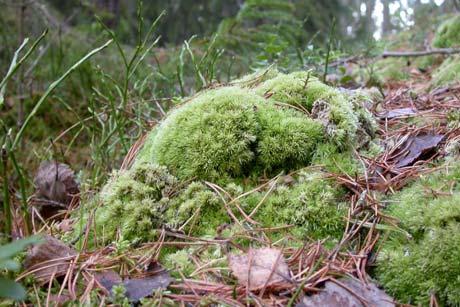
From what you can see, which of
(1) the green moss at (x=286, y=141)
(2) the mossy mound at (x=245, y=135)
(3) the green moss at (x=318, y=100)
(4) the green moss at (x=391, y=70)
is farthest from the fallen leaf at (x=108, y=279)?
(4) the green moss at (x=391, y=70)

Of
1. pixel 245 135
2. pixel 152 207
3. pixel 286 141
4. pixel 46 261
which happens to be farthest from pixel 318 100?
pixel 46 261

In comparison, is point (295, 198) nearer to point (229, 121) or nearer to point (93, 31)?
point (229, 121)

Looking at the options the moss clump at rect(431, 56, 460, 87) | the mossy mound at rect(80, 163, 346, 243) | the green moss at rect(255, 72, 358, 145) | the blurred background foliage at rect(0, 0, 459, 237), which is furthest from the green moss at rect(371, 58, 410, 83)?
the mossy mound at rect(80, 163, 346, 243)

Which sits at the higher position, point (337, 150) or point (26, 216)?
point (337, 150)

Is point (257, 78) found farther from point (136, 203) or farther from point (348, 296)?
point (348, 296)

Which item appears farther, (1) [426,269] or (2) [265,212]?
(2) [265,212]

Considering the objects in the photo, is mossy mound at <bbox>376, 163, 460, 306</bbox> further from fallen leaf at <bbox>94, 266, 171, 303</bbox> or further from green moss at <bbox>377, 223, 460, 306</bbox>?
fallen leaf at <bbox>94, 266, 171, 303</bbox>

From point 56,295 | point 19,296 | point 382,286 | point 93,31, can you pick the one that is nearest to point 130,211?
point 56,295
